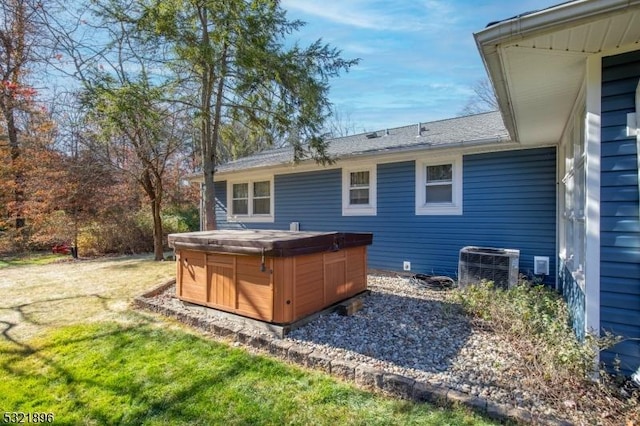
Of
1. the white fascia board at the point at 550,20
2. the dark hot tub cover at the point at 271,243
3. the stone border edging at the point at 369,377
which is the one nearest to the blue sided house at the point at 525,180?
the white fascia board at the point at 550,20

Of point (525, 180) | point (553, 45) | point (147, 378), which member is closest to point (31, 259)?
point (147, 378)

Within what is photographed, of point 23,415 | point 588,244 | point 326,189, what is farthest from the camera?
point 326,189

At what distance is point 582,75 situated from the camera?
304cm

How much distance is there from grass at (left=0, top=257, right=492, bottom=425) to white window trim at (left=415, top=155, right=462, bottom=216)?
4.83 m

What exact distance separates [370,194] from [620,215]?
536 cm

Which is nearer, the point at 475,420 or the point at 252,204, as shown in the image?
the point at 475,420

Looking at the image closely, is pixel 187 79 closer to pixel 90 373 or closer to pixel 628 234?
pixel 90 373

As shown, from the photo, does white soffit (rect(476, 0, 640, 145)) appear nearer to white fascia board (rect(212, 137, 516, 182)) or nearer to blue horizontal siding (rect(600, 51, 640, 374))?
blue horizontal siding (rect(600, 51, 640, 374))

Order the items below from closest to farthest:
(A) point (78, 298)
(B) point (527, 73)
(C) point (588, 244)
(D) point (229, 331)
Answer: (C) point (588, 244), (B) point (527, 73), (D) point (229, 331), (A) point (78, 298)

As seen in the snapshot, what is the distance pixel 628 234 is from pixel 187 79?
686cm

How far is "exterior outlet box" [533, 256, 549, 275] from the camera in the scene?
19.2 feet

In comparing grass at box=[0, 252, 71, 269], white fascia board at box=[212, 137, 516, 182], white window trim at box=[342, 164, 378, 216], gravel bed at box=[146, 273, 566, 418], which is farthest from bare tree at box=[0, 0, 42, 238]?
white window trim at box=[342, 164, 378, 216]

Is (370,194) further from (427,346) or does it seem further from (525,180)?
(427,346)

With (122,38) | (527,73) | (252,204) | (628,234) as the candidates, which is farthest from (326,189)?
(628,234)
